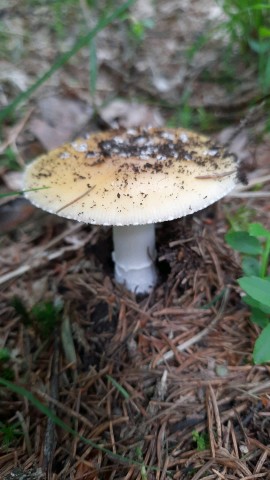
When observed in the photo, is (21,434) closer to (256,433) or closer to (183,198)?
(256,433)

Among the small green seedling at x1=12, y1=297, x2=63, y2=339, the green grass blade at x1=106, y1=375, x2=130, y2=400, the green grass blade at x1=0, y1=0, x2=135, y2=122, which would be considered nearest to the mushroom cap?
the green grass blade at x1=0, y1=0, x2=135, y2=122

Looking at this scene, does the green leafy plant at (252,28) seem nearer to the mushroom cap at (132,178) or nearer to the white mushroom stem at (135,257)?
the mushroom cap at (132,178)

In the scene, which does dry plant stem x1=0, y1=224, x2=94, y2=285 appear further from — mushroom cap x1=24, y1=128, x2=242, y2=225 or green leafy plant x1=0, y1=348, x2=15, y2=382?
mushroom cap x1=24, y1=128, x2=242, y2=225

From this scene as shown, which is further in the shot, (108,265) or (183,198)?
(108,265)

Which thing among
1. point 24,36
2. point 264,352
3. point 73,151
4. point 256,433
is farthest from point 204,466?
point 24,36

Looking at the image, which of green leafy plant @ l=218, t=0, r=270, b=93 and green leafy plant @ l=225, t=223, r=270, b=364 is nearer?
green leafy plant @ l=225, t=223, r=270, b=364

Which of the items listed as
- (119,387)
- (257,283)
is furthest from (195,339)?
(257,283)

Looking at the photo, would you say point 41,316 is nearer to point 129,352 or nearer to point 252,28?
point 129,352

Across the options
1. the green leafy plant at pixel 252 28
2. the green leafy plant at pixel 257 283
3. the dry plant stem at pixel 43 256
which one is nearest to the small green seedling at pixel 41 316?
the dry plant stem at pixel 43 256
